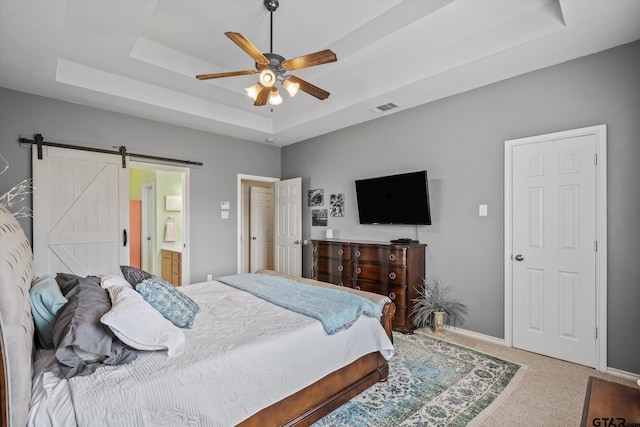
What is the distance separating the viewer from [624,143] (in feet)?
8.44

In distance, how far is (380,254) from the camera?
149 inches

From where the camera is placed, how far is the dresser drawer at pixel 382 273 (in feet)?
11.8

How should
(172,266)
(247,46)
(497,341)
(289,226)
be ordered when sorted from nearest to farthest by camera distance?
(247,46) → (497,341) → (172,266) → (289,226)

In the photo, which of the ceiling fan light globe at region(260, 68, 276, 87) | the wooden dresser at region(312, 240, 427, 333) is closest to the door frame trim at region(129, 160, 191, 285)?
the wooden dresser at region(312, 240, 427, 333)

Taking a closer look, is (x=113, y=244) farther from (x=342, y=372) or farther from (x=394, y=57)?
(x=394, y=57)

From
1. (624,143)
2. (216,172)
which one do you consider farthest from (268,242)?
(624,143)

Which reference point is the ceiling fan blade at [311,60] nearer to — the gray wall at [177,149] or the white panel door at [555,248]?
the white panel door at [555,248]

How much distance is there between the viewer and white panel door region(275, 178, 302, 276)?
5.33 m

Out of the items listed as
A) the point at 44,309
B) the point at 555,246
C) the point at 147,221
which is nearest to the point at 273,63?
the point at 44,309

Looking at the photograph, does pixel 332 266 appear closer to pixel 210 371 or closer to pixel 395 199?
pixel 395 199

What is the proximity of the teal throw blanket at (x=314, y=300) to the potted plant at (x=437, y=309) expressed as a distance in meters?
1.36

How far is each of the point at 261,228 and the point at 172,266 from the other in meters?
1.81

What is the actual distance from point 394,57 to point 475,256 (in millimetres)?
2268

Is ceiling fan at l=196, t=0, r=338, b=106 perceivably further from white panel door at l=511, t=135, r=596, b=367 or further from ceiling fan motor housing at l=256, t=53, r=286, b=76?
white panel door at l=511, t=135, r=596, b=367
